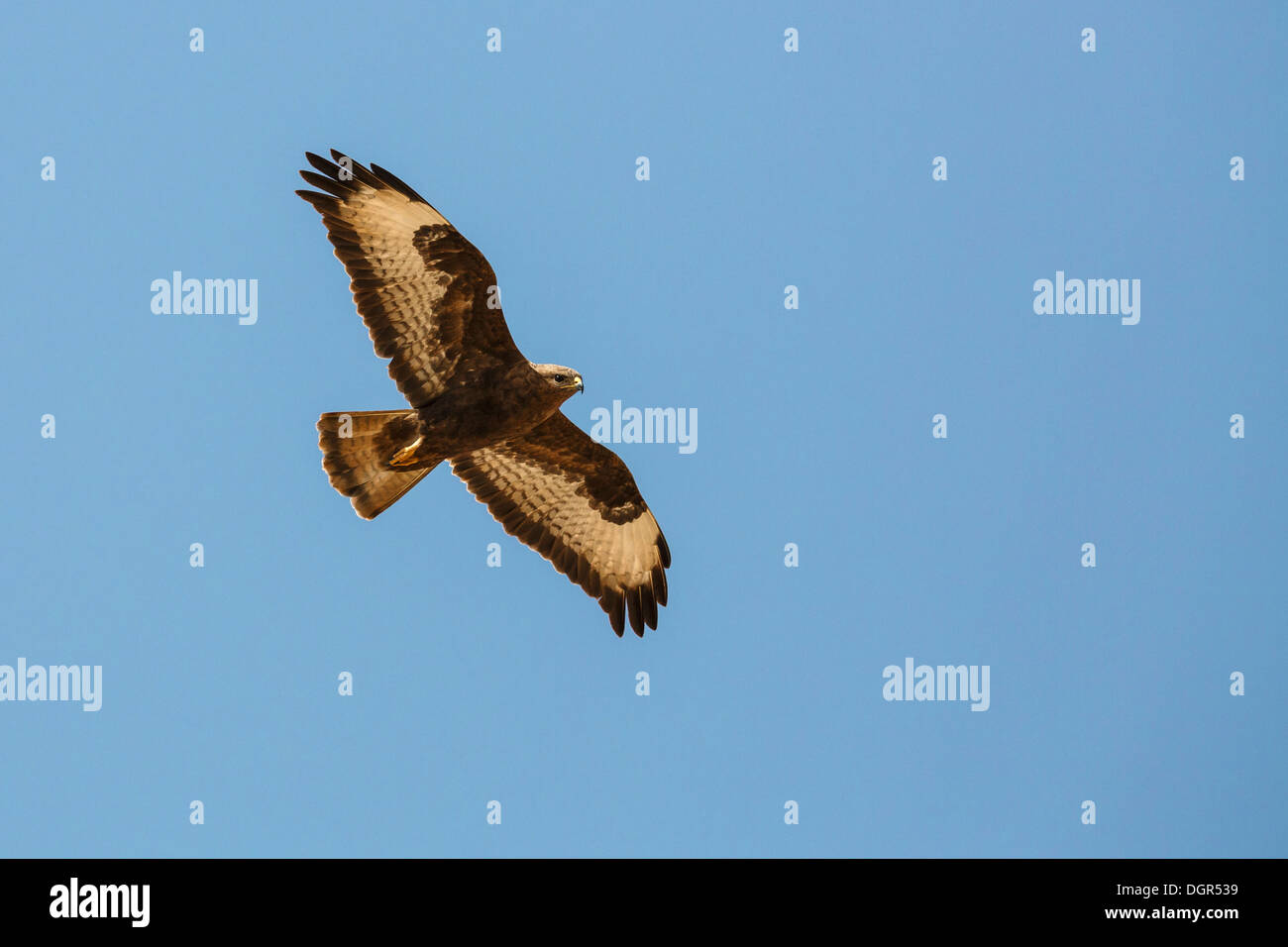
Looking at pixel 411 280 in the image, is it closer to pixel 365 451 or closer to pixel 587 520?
pixel 365 451

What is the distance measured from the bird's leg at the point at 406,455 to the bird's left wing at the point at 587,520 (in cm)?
130

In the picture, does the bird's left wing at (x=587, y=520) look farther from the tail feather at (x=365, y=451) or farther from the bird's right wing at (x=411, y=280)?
the bird's right wing at (x=411, y=280)

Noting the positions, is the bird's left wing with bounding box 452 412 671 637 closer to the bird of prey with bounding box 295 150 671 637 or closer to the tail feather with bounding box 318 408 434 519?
the bird of prey with bounding box 295 150 671 637

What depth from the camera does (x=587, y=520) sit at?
1328 cm

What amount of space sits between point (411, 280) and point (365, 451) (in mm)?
1435

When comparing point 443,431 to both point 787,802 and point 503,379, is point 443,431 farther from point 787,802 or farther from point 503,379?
point 787,802

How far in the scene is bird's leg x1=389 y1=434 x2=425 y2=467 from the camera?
38.7ft

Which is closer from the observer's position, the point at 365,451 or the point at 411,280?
the point at 411,280

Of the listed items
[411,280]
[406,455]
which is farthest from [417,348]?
[406,455]
